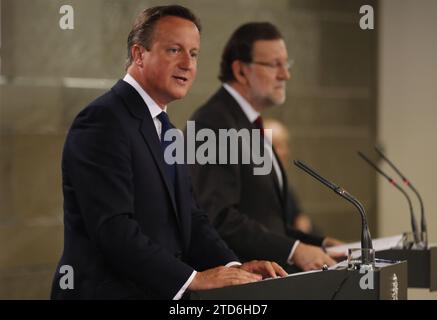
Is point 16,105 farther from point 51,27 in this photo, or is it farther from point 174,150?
point 174,150

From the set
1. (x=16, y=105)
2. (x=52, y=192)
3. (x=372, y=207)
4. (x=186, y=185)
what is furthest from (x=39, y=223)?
(x=372, y=207)

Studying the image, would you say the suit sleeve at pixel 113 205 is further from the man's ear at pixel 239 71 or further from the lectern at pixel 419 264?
the man's ear at pixel 239 71

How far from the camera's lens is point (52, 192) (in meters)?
4.97

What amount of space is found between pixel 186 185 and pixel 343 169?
160 inches

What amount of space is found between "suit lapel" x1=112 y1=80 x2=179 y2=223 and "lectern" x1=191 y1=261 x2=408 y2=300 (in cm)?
47

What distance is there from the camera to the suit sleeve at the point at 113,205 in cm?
233

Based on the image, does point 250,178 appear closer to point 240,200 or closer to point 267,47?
point 240,200

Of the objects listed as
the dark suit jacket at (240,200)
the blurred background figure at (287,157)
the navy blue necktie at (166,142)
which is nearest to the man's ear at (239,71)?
the dark suit jacket at (240,200)

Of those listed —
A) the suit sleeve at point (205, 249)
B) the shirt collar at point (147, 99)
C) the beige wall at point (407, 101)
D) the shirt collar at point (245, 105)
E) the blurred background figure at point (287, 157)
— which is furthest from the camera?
the beige wall at point (407, 101)

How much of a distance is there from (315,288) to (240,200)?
130 cm

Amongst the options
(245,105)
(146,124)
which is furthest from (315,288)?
(245,105)

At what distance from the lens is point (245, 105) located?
365 cm

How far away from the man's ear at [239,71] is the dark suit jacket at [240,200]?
0.18m

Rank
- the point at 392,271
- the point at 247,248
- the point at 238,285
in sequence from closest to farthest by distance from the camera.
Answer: the point at 238,285 → the point at 392,271 → the point at 247,248
